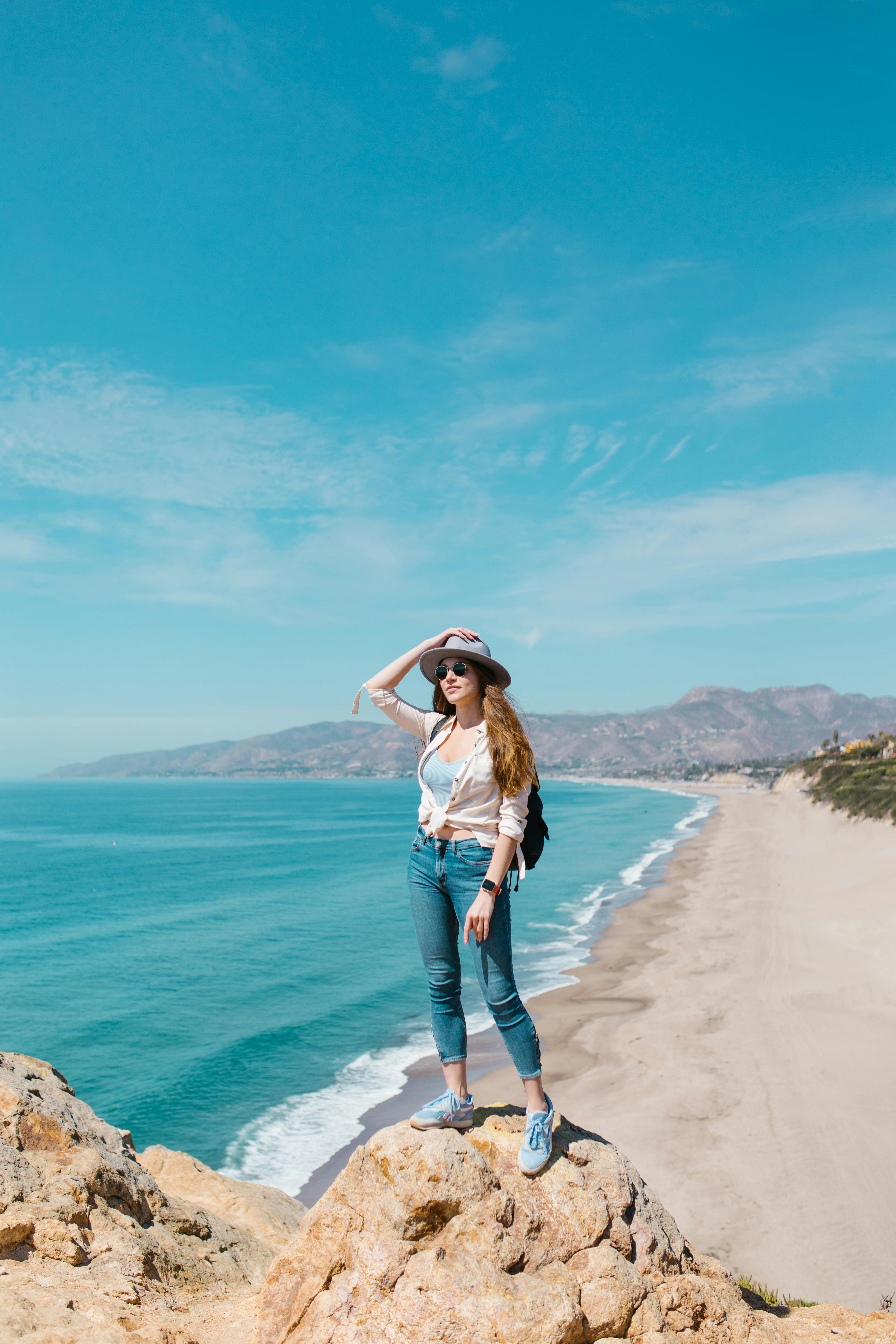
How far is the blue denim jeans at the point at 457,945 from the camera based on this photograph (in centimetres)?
359

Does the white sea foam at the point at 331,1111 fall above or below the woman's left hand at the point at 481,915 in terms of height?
below

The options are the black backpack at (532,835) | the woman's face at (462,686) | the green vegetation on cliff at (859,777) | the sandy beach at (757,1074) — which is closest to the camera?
the black backpack at (532,835)

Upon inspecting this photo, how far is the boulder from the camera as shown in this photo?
331 centimetres

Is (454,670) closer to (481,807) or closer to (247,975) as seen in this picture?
(481,807)

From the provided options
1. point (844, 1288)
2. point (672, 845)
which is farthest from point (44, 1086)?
point (672, 845)

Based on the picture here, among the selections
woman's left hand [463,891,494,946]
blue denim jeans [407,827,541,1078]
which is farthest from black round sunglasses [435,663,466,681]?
woman's left hand [463,891,494,946]

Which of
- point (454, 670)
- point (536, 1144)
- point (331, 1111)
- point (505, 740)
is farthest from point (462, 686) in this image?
point (331, 1111)

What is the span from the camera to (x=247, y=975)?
23406 millimetres

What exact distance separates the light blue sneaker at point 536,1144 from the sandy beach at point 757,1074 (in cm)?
614

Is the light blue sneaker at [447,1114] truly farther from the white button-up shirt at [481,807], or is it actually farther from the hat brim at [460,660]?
the hat brim at [460,660]

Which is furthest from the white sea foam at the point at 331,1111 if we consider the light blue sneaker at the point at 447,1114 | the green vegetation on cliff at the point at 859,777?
the green vegetation on cliff at the point at 859,777

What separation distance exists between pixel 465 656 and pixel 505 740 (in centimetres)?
50

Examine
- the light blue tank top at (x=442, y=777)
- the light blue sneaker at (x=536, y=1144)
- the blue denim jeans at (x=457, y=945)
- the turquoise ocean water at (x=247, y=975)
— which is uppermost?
the light blue tank top at (x=442, y=777)

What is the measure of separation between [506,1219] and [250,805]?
12703cm
